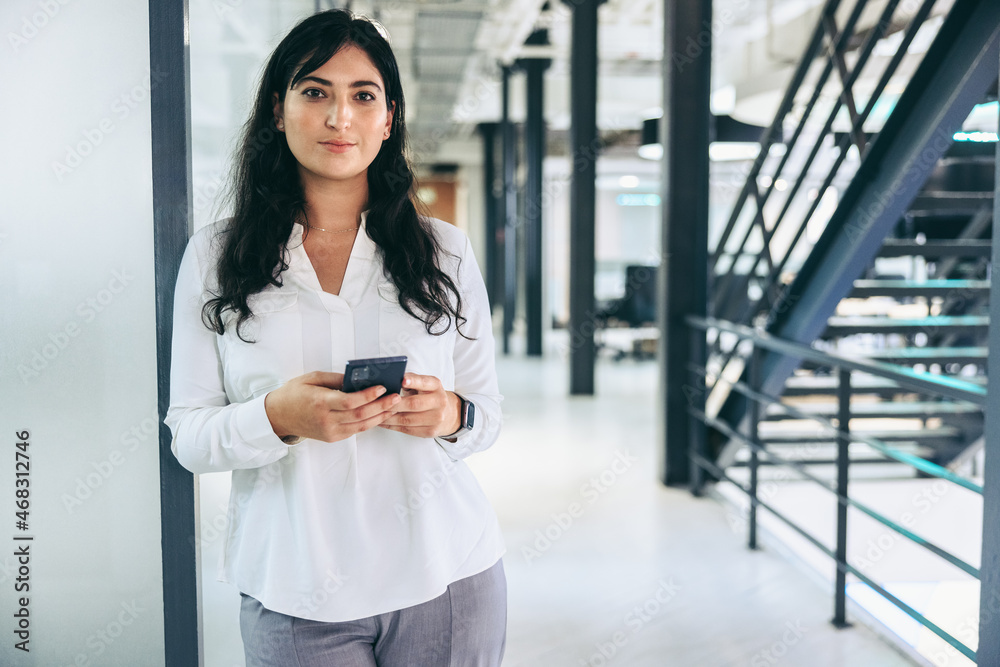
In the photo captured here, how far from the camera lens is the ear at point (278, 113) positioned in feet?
4.13

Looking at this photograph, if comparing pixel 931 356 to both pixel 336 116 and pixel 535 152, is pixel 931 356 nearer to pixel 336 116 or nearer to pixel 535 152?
pixel 336 116

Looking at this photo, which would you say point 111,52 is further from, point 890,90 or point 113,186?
point 890,90

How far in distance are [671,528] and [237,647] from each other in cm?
236

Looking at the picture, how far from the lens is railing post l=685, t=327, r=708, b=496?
432cm

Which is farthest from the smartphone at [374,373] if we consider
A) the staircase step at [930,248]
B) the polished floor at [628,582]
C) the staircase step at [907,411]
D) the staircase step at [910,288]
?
the staircase step at [907,411]

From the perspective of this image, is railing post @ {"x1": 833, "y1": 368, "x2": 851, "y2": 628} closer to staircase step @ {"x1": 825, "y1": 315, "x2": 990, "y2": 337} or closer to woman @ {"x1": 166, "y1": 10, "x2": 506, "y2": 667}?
staircase step @ {"x1": 825, "y1": 315, "x2": 990, "y2": 337}

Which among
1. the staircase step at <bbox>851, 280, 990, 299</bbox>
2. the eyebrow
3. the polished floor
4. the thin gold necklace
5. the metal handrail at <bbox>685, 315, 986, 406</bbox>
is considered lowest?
the polished floor

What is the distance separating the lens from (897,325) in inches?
151

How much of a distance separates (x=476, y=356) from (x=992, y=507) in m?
1.40

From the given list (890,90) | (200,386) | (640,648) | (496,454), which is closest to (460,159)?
(890,90)

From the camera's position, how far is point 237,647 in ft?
6.40

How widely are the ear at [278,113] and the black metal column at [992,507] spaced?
5.20 ft

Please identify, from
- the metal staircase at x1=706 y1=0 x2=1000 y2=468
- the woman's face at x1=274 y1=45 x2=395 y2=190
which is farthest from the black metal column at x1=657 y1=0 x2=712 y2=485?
the woman's face at x1=274 y1=45 x2=395 y2=190

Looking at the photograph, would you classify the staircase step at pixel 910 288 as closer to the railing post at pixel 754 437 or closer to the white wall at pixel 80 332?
the railing post at pixel 754 437
